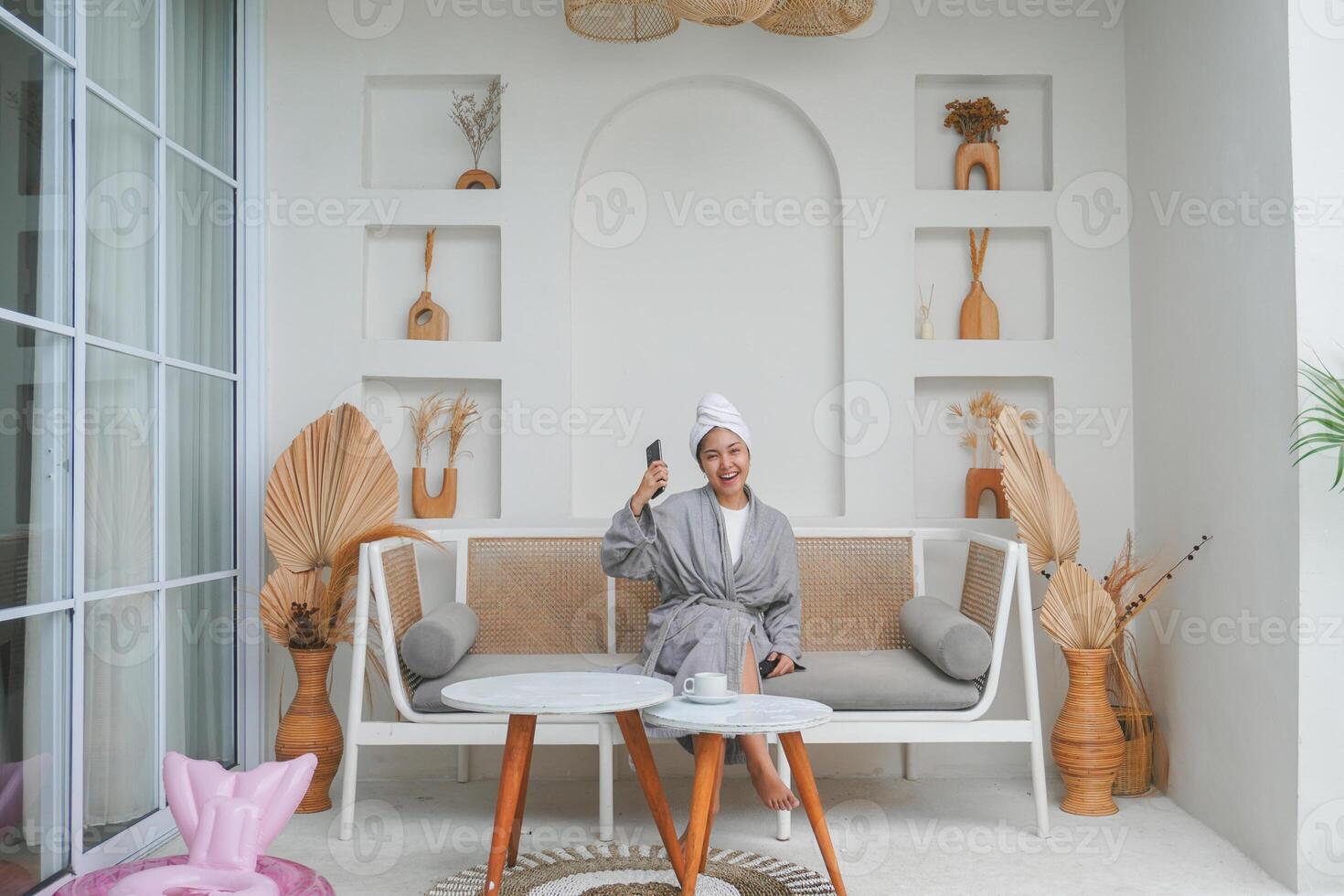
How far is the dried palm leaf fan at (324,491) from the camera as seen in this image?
3.38 m

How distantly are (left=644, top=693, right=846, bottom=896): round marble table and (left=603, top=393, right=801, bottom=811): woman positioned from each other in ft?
1.44

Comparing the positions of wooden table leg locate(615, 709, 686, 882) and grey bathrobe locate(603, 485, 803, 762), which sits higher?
grey bathrobe locate(603, 485, 803, 762)

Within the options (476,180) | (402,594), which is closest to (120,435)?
(402,594)

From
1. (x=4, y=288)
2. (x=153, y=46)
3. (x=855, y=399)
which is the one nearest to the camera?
(x=4, y=288)

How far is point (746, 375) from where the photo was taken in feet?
13.0

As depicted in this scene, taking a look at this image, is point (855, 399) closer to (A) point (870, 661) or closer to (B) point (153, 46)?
(A) point (870, 661)

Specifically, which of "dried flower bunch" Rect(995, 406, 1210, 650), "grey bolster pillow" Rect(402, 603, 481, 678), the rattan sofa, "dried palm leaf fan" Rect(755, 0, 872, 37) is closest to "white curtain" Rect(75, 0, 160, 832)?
the rattan sofa

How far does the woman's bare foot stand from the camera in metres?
2.71

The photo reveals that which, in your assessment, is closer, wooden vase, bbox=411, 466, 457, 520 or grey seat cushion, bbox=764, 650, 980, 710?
grey seat cushion, bbox=764, 650, 980, 710

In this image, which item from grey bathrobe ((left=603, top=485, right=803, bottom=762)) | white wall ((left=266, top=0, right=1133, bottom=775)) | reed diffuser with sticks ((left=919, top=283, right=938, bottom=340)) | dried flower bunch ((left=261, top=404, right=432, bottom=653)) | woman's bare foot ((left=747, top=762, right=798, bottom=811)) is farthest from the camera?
reed diffuser with sticks ((left=919, top=283, right=938, bottom=340))

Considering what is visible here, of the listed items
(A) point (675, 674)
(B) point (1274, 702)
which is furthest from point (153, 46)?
(B) point (1274, 702)

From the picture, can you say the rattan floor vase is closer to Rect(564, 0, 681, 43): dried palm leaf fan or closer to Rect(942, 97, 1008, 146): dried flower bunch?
Rect(942, 97, 1008, 146): dried flower bunch

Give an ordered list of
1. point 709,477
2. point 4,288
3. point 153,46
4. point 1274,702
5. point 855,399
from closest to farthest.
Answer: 1. point 4,288
2. point 1274,702
3. point 153,46
4. point 709,477
5. point 855,399

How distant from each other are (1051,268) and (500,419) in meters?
1.97
